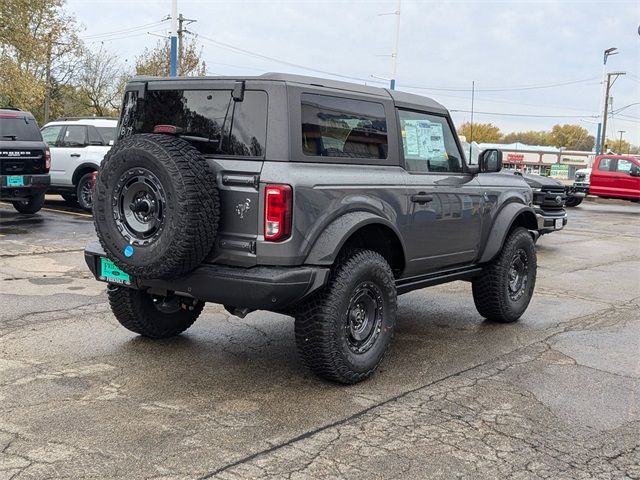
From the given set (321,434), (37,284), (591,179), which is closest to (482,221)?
(321,434)

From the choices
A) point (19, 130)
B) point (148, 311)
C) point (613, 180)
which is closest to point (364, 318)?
point (148, 311)

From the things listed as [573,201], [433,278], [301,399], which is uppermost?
[433,278]

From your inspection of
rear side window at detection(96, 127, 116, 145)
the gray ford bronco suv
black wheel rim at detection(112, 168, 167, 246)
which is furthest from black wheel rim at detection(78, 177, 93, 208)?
black wheel rim at detection(112, 168, 167, 246)

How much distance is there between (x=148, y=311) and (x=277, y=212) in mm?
1772

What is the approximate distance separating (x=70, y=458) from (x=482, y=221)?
394cm

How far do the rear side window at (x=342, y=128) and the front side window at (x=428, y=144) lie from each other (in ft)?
1.02

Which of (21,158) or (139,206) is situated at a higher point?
(21,158)

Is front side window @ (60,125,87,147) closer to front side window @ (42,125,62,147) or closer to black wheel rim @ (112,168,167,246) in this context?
front side window @ (42,125,62,147)

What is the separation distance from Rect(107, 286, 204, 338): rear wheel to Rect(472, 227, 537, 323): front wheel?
2.66 metres

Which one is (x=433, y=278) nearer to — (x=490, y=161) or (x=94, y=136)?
(x=490, y=161)

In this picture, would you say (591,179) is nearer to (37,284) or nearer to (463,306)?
(463,306)

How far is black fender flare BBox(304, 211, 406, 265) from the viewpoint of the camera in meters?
4.11

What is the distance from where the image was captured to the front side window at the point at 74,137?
543 inches

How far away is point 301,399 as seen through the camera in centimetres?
416
